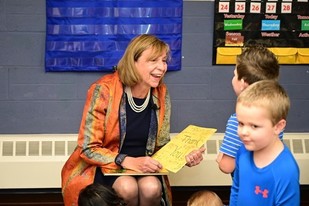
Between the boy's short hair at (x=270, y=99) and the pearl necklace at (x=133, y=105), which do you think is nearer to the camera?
the boy's short hair at (x=270, y=99)

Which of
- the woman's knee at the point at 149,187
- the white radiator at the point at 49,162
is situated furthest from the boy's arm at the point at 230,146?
the white radiator at the point at 49,162

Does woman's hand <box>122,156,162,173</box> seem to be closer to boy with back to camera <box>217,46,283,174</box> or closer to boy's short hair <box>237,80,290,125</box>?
boy with back to camera <box>217,46,283,174</box>

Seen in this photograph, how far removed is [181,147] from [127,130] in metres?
0.31

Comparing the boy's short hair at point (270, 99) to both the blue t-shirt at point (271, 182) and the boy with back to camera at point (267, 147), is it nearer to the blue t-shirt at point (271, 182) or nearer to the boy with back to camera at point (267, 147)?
the boy with back to camera at point (267, 147)

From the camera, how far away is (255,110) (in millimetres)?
1840

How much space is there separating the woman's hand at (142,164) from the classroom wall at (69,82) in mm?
897

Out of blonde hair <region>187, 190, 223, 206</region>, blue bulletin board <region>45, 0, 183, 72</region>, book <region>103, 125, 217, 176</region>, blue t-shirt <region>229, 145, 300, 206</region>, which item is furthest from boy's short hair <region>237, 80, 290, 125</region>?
blue bulletin board <region>45, 0, 183, 72</region>

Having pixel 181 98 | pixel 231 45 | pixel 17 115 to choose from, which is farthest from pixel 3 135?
pixel 231 45

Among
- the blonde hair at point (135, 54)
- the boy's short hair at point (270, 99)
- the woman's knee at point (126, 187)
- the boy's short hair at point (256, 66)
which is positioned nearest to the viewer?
the boy's short hair at point (270, 99)

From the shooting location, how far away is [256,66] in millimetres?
2203

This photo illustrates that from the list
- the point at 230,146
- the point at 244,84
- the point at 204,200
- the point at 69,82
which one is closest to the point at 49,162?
the point at 69,82

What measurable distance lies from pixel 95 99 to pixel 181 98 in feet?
3.03

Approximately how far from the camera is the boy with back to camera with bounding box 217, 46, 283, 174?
2.20 meters

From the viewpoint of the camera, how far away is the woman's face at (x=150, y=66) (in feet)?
8.96
